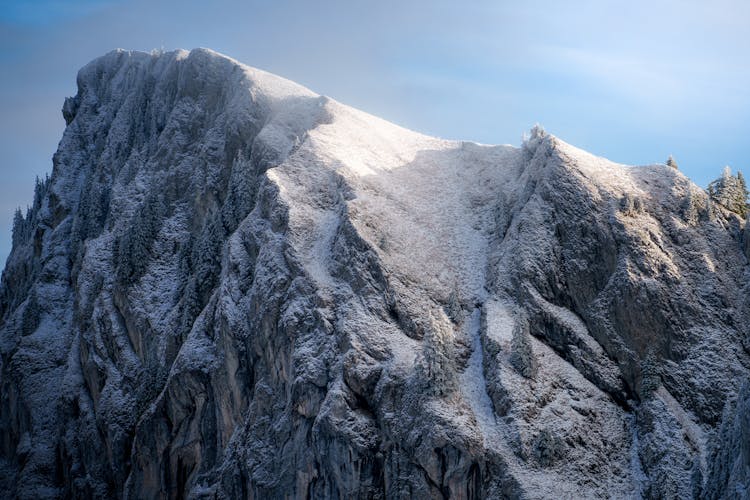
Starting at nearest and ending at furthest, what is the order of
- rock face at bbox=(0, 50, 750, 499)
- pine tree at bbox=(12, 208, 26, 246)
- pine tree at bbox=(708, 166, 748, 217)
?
rock face at bbox=(0, 50, 750, 499)
pine tree at bbox=(708, 166, 748, 217)
pine tree at bbox=(12, 208, 26, 246)

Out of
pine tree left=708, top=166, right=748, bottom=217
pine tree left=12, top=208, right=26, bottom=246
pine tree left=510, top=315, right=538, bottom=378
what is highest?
pine tree left=12, top=208, right=26, bottom=246

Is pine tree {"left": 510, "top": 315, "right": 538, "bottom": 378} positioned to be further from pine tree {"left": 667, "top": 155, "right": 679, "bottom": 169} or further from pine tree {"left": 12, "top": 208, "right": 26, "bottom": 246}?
pine tree {"left": 12, "top": 208, "right": 26, "bottom": 246}

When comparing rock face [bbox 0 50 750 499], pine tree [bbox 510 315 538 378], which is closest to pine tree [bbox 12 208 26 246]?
rock face [bbox 0 50 750 499]

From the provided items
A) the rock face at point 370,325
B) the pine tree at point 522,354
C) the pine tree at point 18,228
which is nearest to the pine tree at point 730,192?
the rock face at point 370,325

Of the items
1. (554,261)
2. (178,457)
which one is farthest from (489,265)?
(178,457)

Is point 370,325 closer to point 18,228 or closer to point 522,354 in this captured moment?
point 522,354

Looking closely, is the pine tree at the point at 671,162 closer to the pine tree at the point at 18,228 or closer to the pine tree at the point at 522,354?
the pine tree at the point at 522,354

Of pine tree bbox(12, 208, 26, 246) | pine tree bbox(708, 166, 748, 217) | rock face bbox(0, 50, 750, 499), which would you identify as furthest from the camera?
pine tree bbox(12, 208, 26, 246)

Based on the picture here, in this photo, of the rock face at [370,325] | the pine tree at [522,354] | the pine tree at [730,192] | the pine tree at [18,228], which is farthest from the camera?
the pine tree at [18,228]
